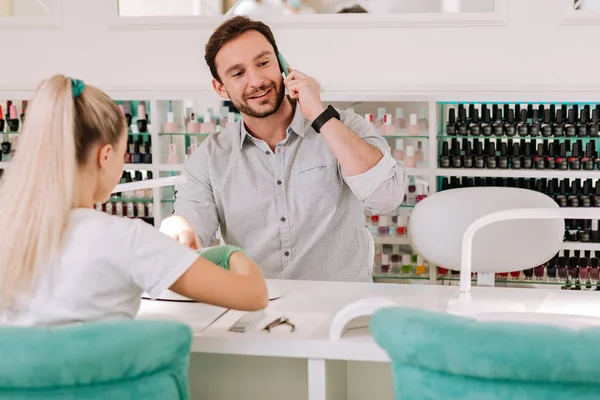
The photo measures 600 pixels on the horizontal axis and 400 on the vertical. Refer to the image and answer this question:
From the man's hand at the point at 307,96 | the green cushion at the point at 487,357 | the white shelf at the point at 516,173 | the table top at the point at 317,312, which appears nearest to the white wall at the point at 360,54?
the white shelf at the point at 516,173

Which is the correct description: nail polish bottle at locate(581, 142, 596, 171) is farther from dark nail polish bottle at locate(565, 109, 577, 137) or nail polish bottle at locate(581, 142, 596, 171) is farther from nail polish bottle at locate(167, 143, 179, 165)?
nail polish bottle at locate(167, 143, 179, 165)

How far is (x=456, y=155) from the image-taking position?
4.35 meters

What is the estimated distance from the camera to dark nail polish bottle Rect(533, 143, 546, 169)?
426 centimetres

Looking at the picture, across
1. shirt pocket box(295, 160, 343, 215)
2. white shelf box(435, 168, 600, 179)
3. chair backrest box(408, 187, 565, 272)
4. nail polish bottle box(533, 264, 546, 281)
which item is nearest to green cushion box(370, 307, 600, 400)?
chair backrest box(408, 187, 565, 272)

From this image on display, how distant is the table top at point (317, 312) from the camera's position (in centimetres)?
150

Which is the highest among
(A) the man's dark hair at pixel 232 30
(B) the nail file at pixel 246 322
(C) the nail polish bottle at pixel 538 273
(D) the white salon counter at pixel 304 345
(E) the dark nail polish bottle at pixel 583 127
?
(A) the man's dark hair at pixel 232 30

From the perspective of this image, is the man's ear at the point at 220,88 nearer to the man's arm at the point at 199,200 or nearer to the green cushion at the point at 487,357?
the man's arm at the point at 199,200

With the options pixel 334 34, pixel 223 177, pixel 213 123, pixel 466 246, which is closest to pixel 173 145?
pixel 213 123

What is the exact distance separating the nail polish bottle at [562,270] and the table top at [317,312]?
2535 millimetres

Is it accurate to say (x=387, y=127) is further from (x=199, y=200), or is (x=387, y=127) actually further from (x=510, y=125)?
(x=199, y=200)

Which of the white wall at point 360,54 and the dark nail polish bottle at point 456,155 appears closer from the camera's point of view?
the white wall at point 360,54

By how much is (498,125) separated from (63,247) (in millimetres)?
3355

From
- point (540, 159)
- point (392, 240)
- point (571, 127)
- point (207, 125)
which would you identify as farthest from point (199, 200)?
point (571, 127)

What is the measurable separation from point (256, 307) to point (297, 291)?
0.58m
